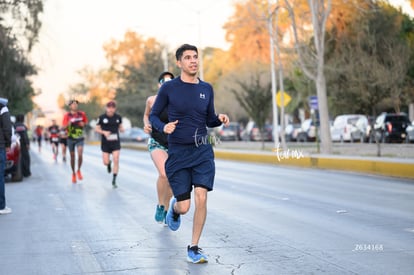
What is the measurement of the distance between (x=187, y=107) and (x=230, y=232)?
245cm

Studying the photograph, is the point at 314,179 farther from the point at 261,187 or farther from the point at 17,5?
the point at 17,5

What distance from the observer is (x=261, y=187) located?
17078 millimetres

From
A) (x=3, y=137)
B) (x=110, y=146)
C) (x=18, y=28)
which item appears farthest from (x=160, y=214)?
(x=18, y=28)

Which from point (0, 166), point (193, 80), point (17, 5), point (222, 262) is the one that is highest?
point (17, 5)

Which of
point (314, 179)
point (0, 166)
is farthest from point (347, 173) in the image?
point (0, 166)

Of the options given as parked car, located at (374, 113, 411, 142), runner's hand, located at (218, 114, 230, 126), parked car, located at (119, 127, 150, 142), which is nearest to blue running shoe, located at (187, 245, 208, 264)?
runner's hand, located at (218, 114, 230, 126)

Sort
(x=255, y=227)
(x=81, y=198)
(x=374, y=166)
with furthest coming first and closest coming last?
(x=374, y=166) < (x=81, y=198) < (x=255, y=227)

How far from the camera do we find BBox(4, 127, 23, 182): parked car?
19.8 m

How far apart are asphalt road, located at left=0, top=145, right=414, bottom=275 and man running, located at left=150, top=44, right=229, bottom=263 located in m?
0.59

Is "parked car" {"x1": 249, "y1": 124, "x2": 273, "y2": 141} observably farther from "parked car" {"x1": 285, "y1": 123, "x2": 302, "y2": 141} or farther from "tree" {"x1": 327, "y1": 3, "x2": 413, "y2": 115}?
"tree" {"x1": 327, "y1": 3, "x2": 413, "y2": 115}

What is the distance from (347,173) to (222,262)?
1387 cm

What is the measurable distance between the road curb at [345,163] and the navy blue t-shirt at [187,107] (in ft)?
37.4

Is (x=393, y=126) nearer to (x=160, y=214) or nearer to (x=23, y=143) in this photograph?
(x=23, y=143)

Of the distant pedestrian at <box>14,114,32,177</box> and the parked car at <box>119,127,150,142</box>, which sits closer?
the distant pedestrian at <box>14,114,32,177</box>
